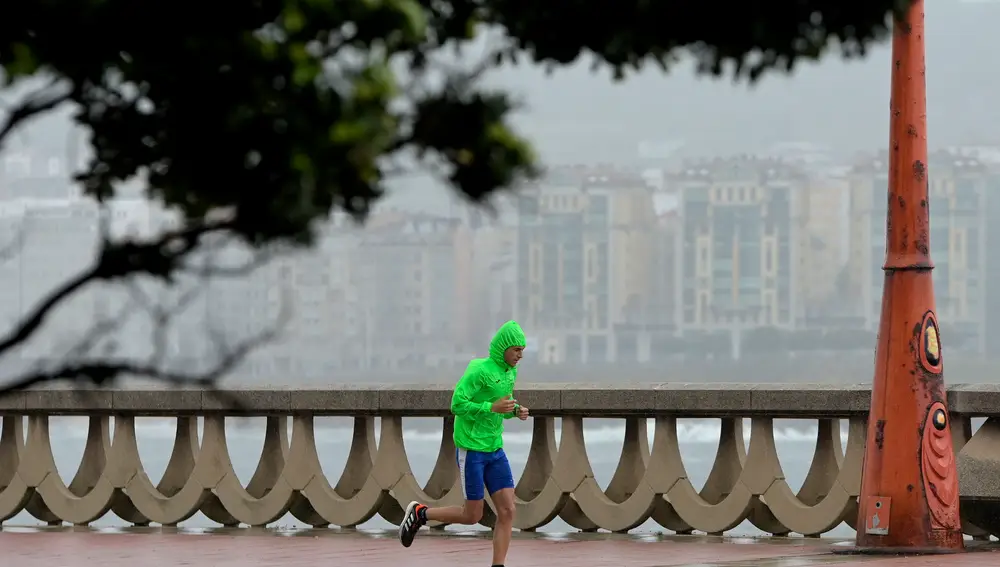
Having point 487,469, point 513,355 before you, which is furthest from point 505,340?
point 487,469

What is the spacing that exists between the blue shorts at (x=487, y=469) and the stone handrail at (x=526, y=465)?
7.64ft

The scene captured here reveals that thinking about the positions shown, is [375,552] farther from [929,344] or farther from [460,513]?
[929,344]

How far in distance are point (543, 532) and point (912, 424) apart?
123 inches

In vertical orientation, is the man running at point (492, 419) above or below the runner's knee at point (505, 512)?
above

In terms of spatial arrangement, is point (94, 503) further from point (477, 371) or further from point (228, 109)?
point (228, 109)

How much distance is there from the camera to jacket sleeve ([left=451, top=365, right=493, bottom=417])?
35.7 feet

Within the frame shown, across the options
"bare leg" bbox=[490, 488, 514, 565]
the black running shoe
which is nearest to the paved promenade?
the black running shoe

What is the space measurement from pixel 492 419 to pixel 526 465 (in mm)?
3159

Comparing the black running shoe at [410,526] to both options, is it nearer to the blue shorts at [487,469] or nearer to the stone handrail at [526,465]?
the blue shorts at [487,469]

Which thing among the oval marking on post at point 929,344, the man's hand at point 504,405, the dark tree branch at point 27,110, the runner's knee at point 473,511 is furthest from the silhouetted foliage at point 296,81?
the oval marking on post at point 929,344

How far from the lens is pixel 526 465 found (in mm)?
14008

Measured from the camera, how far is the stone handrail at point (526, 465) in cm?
1318

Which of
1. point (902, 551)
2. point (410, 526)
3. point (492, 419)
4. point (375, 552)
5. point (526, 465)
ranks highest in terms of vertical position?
point (492, 419)

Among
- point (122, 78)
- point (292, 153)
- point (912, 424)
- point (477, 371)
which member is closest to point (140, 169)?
point (122, 78)
